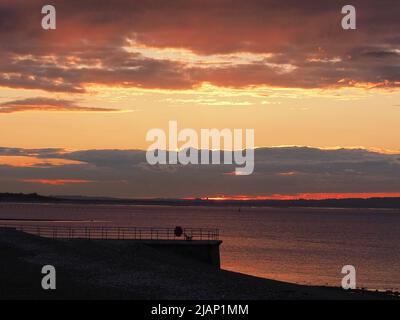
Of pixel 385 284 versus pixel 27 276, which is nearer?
pixel 27 276

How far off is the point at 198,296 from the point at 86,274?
Answer: 893cm

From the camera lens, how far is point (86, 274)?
45.7 meters

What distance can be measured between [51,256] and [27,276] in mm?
10409

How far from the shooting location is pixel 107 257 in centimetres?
5306

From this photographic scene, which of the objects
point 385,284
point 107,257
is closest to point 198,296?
point 107,257
